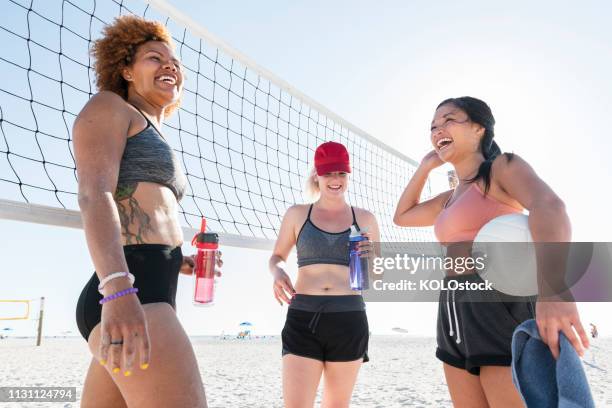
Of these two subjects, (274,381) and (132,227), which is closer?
(132,227)

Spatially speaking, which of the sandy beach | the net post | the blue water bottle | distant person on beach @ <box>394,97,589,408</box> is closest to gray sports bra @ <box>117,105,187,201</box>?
distant person on beach @ <box>394,97,589,408</box>

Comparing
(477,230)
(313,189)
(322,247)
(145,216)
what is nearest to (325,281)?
(322,247)

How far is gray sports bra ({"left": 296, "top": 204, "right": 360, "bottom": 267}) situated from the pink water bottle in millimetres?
976

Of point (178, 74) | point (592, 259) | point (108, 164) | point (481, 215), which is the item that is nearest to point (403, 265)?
point (481, 215)

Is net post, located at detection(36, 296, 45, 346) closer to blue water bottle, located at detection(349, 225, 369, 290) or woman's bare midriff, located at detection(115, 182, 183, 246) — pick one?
blue water bottle, located at detection(349, 225, 369, 290)

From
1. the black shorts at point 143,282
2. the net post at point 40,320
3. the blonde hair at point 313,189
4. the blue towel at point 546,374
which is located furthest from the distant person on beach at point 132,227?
the net post at point 40,320

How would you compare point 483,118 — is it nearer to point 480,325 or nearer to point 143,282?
point 480,325

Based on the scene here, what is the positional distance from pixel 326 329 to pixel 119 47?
1.88m

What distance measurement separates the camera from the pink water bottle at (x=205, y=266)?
2.00 m

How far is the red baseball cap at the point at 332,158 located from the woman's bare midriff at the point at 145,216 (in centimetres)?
155

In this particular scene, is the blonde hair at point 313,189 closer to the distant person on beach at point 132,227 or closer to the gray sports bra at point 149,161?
the distant person on beach at point 132,227

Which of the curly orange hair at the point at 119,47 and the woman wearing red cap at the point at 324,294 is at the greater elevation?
the curly orange hair at the point at 119,47

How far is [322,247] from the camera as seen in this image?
9.61ft

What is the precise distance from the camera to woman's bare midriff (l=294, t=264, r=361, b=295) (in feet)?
9.37
